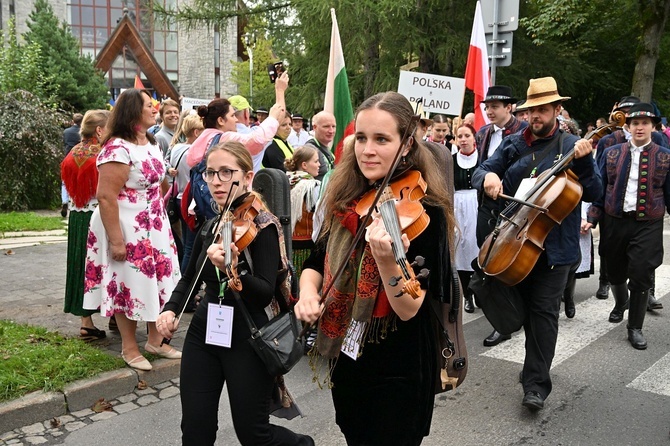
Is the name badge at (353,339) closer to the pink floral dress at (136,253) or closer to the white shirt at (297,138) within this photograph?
the pink floral dress at (136,253)

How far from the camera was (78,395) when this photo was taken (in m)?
4.49

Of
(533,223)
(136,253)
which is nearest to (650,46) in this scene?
(533,223)

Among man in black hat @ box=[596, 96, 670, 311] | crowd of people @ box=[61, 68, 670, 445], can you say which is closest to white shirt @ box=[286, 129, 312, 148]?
crowd of people @ box=[61, 68, 670, 445]

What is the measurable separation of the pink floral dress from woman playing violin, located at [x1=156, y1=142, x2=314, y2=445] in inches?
70.9

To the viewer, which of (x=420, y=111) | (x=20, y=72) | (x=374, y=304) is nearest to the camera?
(x=374, y=304)

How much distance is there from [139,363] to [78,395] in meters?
0.55

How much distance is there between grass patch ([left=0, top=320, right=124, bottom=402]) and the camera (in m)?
4.43

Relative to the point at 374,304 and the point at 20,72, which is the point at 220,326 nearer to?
the point at 374,304

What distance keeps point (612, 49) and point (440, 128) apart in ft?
65.7

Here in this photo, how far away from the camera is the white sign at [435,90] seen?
29.5ft

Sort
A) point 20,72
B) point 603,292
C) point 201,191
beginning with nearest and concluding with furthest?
1. point 201,191
2. point 603,292
3. point 20,72

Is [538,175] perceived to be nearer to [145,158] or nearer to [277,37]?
[145,158]

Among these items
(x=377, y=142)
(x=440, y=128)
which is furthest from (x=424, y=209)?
(x=440, y=128)

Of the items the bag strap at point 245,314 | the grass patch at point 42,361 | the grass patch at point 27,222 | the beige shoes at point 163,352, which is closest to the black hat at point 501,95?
the beige shoes at point 163,352
